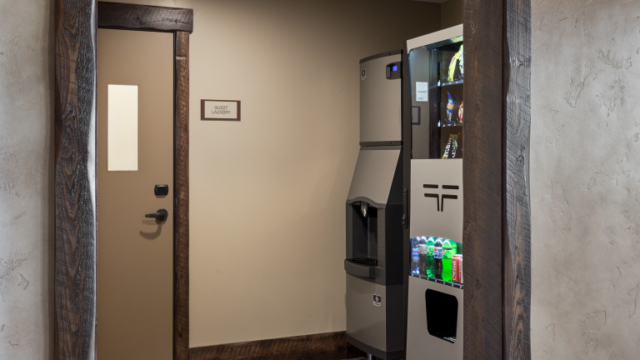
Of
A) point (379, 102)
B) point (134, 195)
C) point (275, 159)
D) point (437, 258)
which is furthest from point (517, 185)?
point (134, 195)

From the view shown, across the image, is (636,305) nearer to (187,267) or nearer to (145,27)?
(187,267)

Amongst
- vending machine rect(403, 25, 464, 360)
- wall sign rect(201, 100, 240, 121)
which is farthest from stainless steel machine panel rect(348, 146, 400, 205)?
wall sign rect(201, 100, 240, 121)

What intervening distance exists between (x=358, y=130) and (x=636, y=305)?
2.46 m

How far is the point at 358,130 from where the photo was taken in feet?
13.6

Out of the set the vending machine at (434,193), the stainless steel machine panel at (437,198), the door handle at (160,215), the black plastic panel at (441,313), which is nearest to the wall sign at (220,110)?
the door handle at (160,215)

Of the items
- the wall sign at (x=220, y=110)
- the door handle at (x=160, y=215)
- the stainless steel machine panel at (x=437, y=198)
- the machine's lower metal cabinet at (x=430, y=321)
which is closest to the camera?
the stainless steel machine panel at (x=437, y=198)

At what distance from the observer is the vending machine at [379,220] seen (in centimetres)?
349

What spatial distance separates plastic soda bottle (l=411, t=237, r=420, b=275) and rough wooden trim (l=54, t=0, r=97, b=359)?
2.11 m

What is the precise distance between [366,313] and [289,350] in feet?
2.23

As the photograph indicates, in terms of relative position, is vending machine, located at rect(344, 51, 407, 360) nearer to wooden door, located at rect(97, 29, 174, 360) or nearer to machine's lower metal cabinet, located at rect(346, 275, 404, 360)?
machine's lower metal cabinet, located at rect(346, 275, 404, 360)

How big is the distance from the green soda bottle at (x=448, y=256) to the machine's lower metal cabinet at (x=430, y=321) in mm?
60

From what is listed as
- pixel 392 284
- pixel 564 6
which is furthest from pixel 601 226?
pixel 392 284

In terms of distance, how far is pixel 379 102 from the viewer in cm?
358

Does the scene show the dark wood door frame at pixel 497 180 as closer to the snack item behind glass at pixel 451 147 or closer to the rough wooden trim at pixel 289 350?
the snack item behind glass at pixel 451 147
